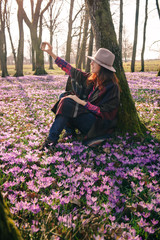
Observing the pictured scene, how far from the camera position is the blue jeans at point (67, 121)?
128 inches

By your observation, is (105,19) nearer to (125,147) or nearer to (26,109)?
(125,147)

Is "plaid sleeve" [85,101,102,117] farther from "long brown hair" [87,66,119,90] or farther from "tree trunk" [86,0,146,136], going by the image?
"tree trunk" [86,0,146,136]

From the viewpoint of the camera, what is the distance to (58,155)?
303cm

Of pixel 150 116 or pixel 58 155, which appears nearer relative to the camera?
pixel 58 155

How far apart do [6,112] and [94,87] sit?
11.3 ft

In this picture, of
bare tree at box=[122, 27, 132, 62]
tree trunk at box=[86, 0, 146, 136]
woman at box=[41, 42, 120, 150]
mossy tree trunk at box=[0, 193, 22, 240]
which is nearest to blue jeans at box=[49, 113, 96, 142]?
woman at box=[41, 42, 120, 150]

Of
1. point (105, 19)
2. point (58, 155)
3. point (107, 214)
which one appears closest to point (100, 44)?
point (105, 19)

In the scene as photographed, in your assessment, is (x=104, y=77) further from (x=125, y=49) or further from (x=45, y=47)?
(x=125, y=49)

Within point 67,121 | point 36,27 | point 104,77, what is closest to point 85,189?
point 67,121

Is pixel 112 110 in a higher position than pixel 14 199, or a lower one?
higher

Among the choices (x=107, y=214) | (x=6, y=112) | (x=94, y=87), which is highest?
(x=94, y=87)

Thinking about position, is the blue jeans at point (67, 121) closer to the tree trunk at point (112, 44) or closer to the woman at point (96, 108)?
the woman at point (96, 108)

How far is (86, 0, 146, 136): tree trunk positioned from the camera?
3.61 m

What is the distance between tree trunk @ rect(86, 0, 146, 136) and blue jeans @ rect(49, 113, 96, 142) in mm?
713
